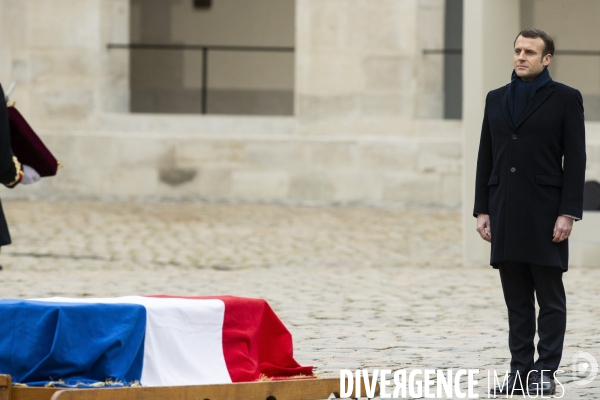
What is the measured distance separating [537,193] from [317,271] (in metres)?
6.01

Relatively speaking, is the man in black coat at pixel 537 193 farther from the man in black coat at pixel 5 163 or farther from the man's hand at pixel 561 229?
the man in black coat at pixel 5 163

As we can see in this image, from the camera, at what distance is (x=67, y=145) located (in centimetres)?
1884

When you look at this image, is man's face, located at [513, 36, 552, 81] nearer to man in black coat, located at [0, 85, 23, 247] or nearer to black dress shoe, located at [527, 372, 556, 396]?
black dress shoe, located at [527, 372, 556, 396]

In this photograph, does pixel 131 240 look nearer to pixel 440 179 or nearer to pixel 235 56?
pixel 440 179

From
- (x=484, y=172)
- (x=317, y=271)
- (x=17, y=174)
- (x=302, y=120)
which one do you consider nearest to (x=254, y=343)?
(x=484, y=172)

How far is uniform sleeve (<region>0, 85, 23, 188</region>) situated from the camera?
762 centimetres

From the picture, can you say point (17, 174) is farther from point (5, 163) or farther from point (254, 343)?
point (254, 343)

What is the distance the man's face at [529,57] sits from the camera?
18.7ft

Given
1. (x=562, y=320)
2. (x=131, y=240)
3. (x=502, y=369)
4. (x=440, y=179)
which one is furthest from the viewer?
(x=440, y=179)

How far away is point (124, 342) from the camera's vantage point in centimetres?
484

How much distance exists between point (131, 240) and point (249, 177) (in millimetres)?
5132

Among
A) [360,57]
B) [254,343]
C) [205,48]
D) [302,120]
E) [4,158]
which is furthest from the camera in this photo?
[205,48]

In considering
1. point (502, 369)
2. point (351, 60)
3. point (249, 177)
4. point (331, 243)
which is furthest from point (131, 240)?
point (502, 369)

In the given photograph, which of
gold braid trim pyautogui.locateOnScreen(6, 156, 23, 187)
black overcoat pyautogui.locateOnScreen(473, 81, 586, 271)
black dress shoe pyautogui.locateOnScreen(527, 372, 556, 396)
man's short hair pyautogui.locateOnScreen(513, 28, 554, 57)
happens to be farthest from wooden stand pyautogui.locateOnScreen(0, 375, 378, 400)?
gold braid trim pyautogui.locateOnScreen(6, 156, 23, 187)
